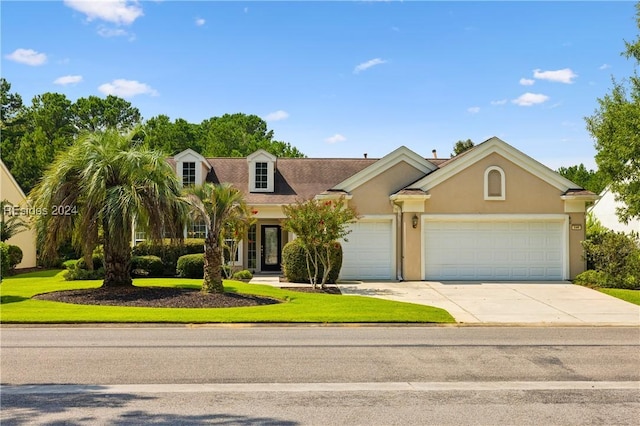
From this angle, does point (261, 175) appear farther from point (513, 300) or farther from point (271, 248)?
point (513, 300)

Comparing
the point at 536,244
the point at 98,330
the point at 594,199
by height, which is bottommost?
the point at 98,330

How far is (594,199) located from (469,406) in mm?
17797

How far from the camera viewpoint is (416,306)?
1559cm

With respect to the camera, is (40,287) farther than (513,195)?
No

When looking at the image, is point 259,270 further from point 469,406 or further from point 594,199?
point 469,406

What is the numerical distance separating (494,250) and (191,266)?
481 inches

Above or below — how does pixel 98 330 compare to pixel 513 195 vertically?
below

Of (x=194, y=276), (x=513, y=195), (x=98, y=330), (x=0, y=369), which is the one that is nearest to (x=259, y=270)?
(x=194, y=276)

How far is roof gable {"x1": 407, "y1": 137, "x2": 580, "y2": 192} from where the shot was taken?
22375mm

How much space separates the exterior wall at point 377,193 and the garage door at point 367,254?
1.99 ft

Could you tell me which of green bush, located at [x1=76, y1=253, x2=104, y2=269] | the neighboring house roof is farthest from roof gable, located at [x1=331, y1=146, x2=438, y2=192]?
the neighboring house roof

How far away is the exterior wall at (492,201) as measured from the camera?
2244 centimetres

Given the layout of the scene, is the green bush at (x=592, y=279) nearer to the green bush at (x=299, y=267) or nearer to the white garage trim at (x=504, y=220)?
the white garage trim at (x=504, y=220)

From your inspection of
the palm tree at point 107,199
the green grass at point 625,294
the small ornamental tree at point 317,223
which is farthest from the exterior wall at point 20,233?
the green grass at point 625,294
